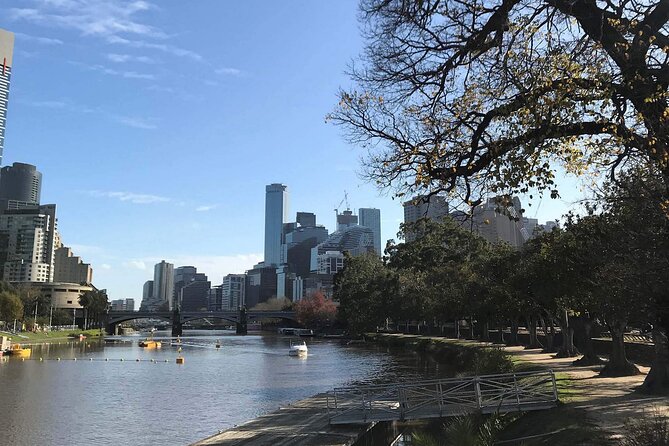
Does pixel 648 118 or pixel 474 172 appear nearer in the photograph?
pixel 648 118

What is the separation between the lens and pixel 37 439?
2742 centimetres

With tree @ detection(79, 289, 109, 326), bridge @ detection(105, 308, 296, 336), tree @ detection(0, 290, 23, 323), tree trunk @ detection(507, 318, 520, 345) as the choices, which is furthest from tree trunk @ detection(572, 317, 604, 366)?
tree @ detection(79, 289, 109, 326)

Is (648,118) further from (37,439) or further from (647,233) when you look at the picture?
(37,439)

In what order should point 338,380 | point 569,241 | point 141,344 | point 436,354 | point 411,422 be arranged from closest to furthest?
point 411,422 < point 569,241 < point 338,380 < point 436,354 < point 141,344

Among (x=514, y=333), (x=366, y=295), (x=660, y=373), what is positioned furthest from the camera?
(x=366, y=295)

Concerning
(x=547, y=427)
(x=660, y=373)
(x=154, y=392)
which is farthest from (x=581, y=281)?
(x=154, y=392)

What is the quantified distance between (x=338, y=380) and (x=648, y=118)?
43.6 meters

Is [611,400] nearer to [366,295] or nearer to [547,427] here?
[547,427]

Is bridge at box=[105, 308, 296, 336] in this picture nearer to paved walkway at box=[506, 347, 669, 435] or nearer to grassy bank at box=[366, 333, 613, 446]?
grassy bank at box=[366, 333, 613, 446]

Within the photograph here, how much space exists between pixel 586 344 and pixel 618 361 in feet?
29.5

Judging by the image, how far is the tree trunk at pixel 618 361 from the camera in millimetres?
30089

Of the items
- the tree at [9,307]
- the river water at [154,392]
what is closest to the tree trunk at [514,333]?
the river water at [154,392]

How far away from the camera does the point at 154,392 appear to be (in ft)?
149

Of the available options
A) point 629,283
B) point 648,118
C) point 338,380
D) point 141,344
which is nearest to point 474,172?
point 648,118
